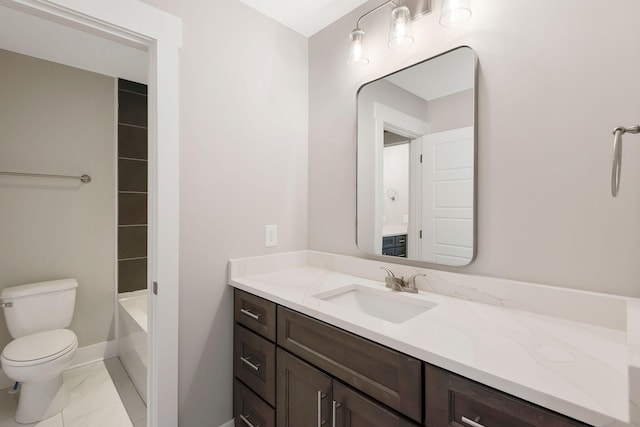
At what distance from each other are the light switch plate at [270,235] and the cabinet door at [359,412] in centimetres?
90

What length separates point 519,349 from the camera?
791 millimetres

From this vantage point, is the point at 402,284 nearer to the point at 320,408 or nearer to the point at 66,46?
the point at 320,408

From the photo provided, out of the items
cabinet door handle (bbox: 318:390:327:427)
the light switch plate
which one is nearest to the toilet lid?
the light switch plate

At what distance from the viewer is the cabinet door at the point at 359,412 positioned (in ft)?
2.85

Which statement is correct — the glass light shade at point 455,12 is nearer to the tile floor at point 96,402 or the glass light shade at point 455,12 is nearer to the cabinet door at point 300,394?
the cabinet door at point 300,394

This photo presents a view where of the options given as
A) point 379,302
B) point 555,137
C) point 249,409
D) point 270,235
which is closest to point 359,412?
point 379,302

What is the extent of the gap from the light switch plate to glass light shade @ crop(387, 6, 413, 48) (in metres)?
1.16

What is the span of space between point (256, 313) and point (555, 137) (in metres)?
1.41

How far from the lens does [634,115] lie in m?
0.91

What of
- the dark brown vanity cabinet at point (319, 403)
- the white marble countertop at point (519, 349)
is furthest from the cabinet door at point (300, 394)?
the white marble countertop at point (519, 349)

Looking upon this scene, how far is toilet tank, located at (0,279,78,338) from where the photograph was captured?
2010 mm

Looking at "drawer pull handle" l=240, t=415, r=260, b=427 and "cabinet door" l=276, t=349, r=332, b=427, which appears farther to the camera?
"drawer pull handle" l=240, t=415, r=260, b=427

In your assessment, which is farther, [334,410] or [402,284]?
[402,284]

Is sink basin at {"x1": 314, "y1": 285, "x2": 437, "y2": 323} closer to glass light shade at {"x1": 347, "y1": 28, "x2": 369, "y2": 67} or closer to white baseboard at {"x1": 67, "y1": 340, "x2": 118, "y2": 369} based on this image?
glass light shade at {"x1": 347, "y1": 28, "x2": 369, "y2": 67}
